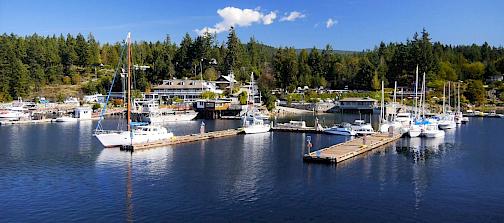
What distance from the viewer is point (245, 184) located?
114 feet

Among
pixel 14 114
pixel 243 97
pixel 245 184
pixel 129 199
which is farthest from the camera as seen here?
pixel 243 97

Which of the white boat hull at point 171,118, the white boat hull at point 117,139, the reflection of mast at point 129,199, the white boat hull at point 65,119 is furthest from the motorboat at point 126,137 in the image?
the white boat hull at point 65,119

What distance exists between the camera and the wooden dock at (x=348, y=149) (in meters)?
43.2

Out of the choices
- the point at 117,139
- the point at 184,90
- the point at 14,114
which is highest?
the point at 184,90

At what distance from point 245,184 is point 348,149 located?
57.7 ft

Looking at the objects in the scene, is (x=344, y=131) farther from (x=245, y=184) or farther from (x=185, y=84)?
(x=185, y=84)

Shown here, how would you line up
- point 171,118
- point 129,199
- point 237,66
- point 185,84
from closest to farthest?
point 129,199 < point 171,118 < point 185,84 < point 237,66

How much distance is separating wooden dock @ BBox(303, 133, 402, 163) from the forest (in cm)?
6826

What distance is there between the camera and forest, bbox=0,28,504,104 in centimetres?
12619

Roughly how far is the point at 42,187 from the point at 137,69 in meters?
98.0

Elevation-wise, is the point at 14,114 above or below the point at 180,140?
above

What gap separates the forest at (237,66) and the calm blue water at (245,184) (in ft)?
244

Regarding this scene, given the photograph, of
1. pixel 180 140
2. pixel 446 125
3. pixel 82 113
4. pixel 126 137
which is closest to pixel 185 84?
pixel 82 113

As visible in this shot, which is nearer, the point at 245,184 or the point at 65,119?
the point at 245,184
